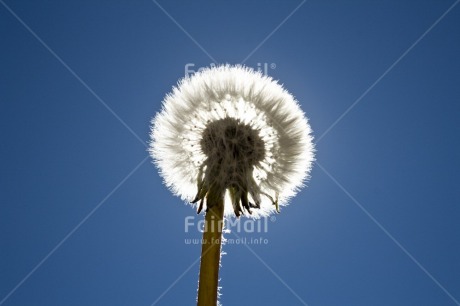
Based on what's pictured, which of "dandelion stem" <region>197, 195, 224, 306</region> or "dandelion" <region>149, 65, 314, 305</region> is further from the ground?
"dandelion" <region>149, 65, 314, 305</region>

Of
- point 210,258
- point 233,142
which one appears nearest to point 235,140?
point 233,142

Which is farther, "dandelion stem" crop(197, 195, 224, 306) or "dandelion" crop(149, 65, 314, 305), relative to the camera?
"dandelion" crop(149, 65, 314, 305)

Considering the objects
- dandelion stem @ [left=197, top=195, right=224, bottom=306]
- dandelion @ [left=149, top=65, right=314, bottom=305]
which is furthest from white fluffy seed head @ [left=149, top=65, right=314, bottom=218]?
dandelion stem @ [left=197, top=195, right=224, bottom=306]

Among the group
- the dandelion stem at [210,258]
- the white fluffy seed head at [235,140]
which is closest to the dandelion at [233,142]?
the white fluffy seed head at [235,140]

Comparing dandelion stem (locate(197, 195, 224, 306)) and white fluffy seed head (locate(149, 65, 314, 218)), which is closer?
dandelion stem (locate(197, 195, 224, 306))

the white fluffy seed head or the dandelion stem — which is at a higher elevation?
the white fluffy seed head

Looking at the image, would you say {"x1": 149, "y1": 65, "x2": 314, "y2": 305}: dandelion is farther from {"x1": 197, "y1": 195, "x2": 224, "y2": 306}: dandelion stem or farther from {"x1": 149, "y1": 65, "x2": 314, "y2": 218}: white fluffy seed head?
{"x1": 197, "y1": 195, "x2": 224, "y2": 306}: dandelion stem

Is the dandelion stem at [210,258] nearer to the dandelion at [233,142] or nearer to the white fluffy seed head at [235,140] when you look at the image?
the dandelion at [233,142]
